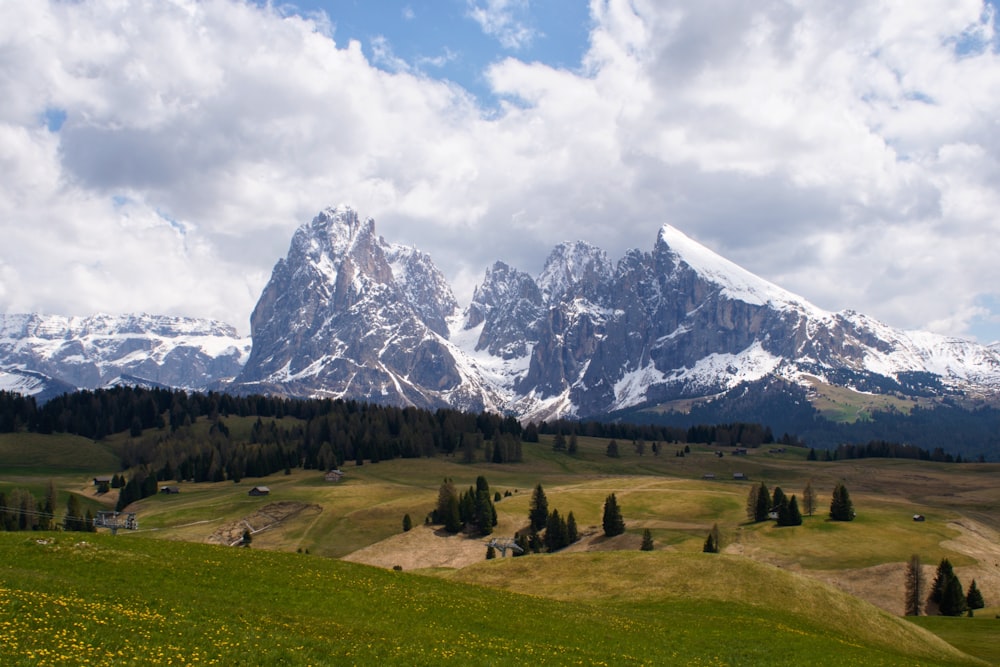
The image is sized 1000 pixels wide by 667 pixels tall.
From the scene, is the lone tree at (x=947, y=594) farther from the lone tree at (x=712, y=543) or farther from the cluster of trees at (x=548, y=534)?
the cluster of trees at (x=548, y=534)

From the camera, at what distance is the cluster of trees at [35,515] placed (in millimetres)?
122713

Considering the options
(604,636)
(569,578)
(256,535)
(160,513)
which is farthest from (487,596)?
(160,513)

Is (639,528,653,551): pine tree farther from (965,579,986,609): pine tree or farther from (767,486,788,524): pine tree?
(965,579,986,609): pine tree

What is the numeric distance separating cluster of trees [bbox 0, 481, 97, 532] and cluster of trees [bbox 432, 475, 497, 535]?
6178 centimetres

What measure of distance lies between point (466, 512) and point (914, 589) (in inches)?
3129

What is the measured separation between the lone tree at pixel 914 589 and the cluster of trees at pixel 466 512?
72182mm

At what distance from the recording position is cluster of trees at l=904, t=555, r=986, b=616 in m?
99.2

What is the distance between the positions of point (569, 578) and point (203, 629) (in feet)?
143

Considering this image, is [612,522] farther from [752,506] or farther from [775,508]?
[775,508]

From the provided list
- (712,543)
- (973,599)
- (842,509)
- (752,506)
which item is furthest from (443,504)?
(973,599)

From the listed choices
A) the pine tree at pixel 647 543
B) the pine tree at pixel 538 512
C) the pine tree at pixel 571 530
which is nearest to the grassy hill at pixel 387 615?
the pine tree at pixel 647 543

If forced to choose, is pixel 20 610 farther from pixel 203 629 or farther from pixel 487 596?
pixel 487 596

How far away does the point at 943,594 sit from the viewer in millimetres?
100500

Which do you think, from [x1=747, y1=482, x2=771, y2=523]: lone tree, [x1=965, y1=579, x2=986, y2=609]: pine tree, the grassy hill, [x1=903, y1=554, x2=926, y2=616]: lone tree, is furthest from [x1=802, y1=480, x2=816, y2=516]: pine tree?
the grassy hill
